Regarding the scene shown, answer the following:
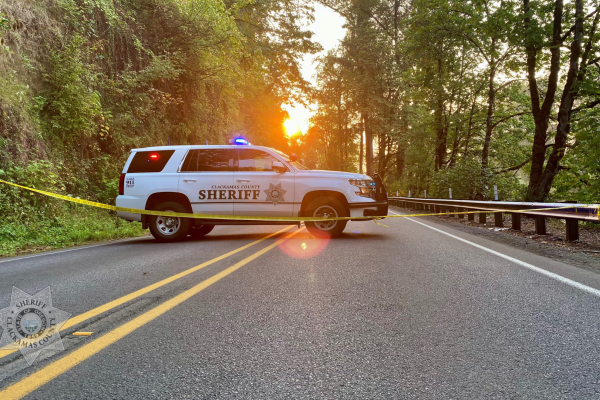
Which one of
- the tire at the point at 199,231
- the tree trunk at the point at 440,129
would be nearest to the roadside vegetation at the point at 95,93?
the tire at the point at 199,231

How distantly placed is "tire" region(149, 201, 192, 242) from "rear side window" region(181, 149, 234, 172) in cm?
90

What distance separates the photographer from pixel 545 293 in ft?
15.6

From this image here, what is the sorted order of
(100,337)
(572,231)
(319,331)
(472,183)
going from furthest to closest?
(472,183) < (572,231) < (319,331) < (100,337)

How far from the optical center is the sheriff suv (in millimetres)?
10070

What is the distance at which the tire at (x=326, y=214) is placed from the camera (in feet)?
33.0

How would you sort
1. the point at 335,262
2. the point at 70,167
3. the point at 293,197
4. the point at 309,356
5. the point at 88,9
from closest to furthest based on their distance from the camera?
the point at 309,356, the point at 335,262, the point at 293,197, the point at 70,167, the point at 88,9

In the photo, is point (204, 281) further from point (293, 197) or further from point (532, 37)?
point (532, 37)

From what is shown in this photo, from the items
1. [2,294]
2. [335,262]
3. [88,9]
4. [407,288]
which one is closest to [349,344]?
[407,288]

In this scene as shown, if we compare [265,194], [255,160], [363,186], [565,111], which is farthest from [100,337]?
[565,111]

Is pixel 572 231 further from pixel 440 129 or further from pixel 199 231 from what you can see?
pixel 440 129

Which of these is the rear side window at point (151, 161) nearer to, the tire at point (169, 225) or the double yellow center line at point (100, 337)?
the tire at point (169, 225)

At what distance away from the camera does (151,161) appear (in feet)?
33.7

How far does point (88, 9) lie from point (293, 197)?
470 inches

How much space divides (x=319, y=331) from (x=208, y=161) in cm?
737
